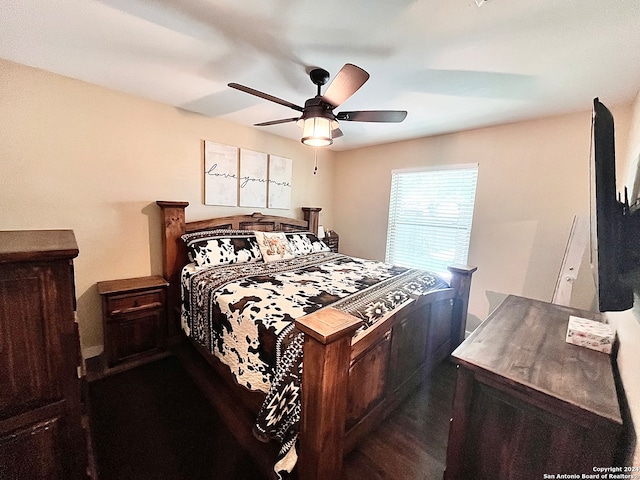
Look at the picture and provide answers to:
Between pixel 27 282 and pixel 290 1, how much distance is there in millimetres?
1571

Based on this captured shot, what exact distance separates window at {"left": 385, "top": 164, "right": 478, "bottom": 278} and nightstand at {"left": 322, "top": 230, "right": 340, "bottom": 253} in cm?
90

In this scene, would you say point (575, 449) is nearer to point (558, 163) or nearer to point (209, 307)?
point (209, 307)

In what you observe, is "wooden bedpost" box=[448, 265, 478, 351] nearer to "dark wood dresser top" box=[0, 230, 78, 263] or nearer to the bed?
the bed

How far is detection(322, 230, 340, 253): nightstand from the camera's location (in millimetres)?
4180

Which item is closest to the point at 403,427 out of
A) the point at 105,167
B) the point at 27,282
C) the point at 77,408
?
the point at 77,408

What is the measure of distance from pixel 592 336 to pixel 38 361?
2.30m

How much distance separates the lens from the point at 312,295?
1833mm

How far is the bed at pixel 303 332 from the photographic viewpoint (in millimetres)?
1089

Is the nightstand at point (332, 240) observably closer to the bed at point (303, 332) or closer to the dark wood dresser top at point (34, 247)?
the bed at point (303, 332)

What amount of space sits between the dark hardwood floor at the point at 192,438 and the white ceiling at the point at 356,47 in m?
2.42

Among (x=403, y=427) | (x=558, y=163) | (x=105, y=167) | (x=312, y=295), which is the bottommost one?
(x=403, y=427)

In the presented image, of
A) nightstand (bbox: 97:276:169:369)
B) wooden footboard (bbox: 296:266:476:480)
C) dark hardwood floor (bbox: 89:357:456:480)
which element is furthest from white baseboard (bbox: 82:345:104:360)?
wooden footboard (bbox: 296:266:476:480)

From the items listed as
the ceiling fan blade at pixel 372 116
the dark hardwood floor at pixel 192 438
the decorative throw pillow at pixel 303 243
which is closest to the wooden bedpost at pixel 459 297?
the dark hardwood floor at pixel 192 438

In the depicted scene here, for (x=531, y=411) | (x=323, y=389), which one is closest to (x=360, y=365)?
(x=323, y=389)
